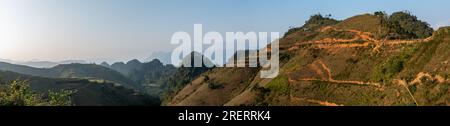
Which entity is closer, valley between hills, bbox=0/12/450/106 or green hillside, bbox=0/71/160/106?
valley between hills, bbox=0/12/450/106

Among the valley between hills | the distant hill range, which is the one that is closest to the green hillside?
the valley between hills

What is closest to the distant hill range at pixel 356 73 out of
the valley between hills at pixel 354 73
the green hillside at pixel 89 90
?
the valley between hills at pixel 354 73

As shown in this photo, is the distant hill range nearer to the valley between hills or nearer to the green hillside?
the valley between hills

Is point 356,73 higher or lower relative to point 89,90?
higher

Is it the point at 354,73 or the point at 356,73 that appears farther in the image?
the point at 354,73

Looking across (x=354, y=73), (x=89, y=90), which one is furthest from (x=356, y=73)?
(x=89, y=90)

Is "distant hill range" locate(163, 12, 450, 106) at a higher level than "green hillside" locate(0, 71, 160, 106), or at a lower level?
higher

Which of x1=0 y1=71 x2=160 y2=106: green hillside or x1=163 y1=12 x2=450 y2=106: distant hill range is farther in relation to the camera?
x1=0 y1=71 x2=160 y2=106: green hillside

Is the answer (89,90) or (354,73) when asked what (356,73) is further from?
(89,90)
